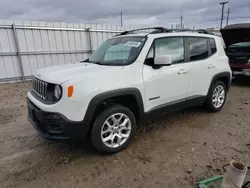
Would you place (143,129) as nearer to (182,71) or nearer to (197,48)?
(182,71)

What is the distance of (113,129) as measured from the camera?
2.81 meters

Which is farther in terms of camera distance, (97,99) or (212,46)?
(212,46)

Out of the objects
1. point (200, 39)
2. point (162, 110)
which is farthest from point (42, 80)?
point (200, 39)

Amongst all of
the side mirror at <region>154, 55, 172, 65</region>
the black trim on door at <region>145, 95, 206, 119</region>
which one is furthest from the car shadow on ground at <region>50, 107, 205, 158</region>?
the side mirror at <region>154, 55, 172, 65</region>

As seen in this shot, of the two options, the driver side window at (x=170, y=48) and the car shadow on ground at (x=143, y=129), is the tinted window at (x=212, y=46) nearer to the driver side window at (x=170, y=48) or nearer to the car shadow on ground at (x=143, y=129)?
the driver side window at (x=170, y=48)

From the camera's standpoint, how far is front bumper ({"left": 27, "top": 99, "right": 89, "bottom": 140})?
2.38 m

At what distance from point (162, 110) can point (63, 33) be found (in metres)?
7.45

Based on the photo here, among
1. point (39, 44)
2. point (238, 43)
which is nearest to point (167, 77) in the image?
point (238, 43)

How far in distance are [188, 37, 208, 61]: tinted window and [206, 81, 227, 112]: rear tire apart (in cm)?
79

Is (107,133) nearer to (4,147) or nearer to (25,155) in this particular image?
(25,155)

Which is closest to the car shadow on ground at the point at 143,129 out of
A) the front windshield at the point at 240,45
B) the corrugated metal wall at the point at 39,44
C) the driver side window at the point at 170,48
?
the driver side window at the point at 170,48

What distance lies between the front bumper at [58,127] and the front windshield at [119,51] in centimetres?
120

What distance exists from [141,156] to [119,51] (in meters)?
1.80

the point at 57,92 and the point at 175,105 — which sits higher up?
the point at 57,92
